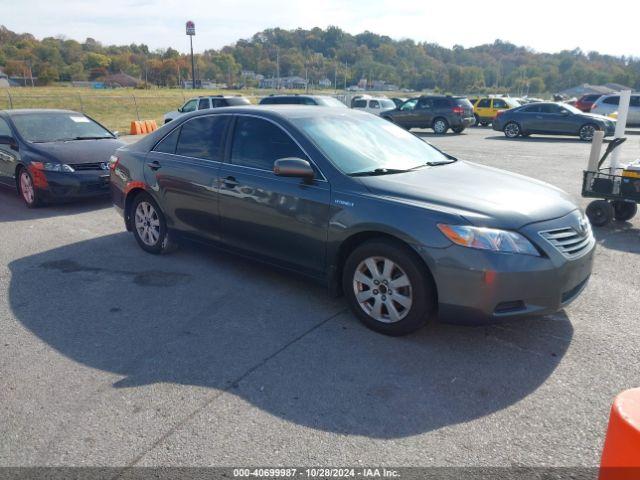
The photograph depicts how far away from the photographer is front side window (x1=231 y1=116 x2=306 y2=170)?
4.61 m

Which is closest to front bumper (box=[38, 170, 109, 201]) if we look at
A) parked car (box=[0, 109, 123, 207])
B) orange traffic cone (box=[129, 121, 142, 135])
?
parked car (box=[0, 109, 123, 207])

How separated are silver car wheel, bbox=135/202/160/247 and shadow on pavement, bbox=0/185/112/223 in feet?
8.58

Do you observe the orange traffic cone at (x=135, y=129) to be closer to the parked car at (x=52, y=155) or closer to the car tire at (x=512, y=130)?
the parked car at (x=52, y=155)

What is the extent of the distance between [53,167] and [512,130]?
1846cm

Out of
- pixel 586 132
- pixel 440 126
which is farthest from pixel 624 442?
pixel 440 126

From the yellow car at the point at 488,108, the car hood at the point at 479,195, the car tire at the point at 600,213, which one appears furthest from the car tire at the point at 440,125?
the car hood at the point at 479,195

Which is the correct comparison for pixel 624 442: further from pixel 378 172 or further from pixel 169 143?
pixel 169 143

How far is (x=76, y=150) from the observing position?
8.48 m

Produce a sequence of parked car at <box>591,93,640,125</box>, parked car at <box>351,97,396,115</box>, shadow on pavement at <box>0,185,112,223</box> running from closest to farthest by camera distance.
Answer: shadow on pavement at <box>0,185,112,223</box> < parked car at <box>591,93,640,125</box> < parked car at <box>351,97,396,115</box>

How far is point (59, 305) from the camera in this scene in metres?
4.64

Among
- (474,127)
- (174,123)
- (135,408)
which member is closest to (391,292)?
(135,408)

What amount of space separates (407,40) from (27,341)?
177132 millimetres

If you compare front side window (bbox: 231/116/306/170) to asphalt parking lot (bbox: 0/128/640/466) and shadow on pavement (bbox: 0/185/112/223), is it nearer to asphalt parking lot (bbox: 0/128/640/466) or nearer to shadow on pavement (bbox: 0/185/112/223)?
asphalt parking lot (bbox: 0/128/640/466)

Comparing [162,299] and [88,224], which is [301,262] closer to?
[162,299]
